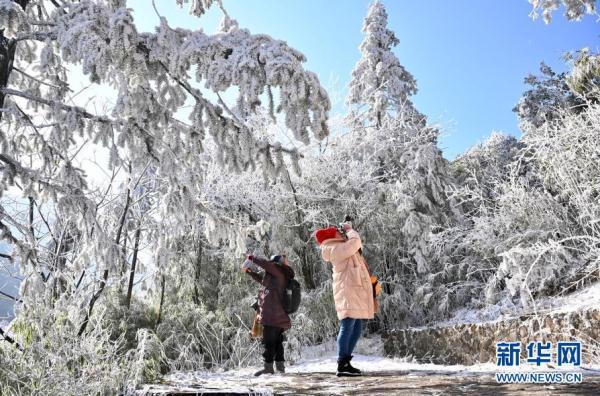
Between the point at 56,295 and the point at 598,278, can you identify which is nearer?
the point at 56,295

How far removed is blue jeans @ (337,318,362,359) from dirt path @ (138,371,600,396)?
0.28m

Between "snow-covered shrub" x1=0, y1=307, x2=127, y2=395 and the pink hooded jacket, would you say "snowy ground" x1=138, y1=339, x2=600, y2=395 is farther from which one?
the pink hooded jacket

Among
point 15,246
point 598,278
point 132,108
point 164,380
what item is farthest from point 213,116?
point 598,278

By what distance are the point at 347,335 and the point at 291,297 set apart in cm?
134

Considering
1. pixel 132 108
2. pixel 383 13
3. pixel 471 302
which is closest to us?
pixel 132 108

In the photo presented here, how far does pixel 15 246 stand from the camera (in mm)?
4586

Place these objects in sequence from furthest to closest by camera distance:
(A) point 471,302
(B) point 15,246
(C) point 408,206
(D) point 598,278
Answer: (C) point 408,206 < (A) point 471,302 < (D) point 598,278 < (B) point 15,246

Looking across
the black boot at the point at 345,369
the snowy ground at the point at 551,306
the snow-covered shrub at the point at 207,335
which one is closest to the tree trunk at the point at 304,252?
the snow-covered shrub at the point at 207,335

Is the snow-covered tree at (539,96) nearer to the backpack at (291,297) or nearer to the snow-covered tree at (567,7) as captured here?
the snow-covered tree at (567,7)

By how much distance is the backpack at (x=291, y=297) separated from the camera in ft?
19.6

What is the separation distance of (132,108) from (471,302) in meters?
9.18

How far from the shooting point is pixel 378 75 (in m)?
17.0

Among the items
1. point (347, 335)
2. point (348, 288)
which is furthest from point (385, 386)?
point (348, 288)

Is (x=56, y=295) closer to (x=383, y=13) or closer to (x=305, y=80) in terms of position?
(x=305, y=80)
